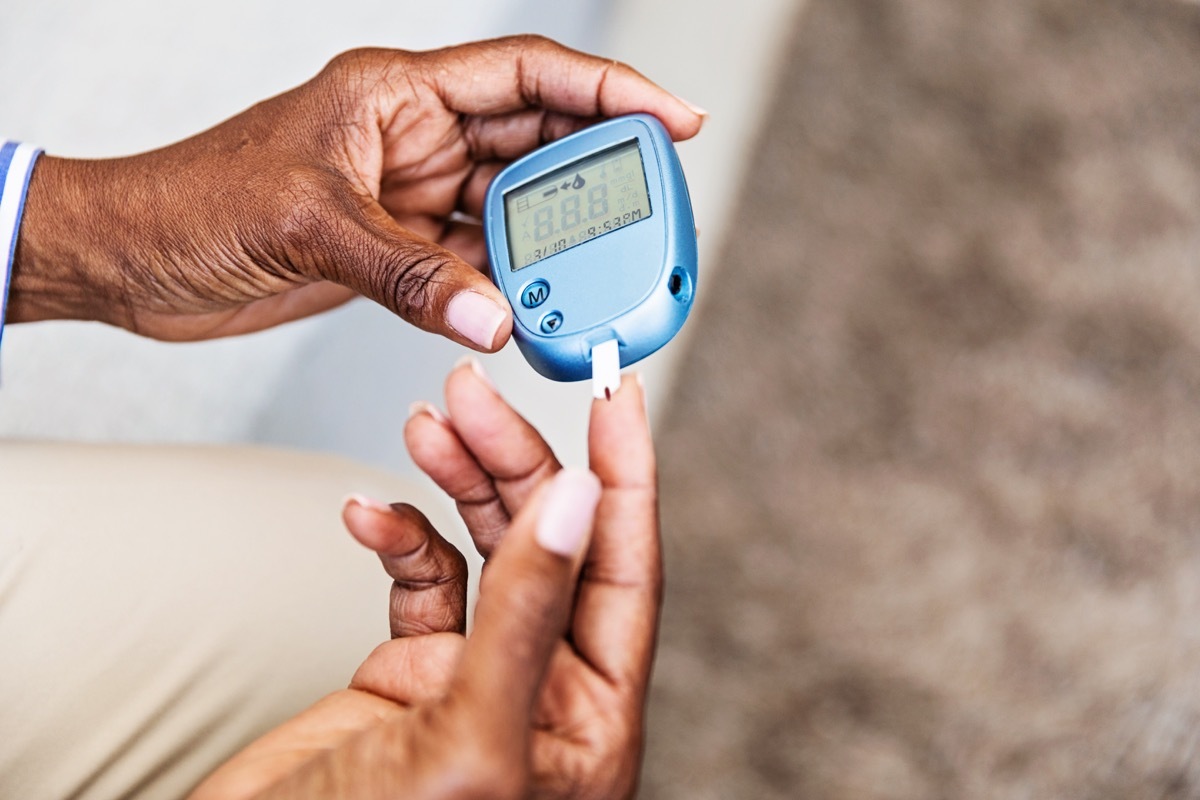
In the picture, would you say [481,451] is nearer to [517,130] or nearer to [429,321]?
[429,321]

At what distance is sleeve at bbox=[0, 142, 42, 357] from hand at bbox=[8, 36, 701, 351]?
1 cm

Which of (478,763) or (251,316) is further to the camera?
(251,316)

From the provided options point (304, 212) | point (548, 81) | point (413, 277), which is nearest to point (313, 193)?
point (304, 212)

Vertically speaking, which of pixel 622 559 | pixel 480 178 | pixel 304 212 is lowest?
pixel 622 559

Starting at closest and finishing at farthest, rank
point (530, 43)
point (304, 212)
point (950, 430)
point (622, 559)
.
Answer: point (622, 559)
point (304, 212)
point (530, 43)
point (950, 430)

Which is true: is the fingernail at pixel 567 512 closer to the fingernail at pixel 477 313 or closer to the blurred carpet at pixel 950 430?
the fingernail at pixel 477 313

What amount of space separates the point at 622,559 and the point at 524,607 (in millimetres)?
136

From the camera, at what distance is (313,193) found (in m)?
0.78

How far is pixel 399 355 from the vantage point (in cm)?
116

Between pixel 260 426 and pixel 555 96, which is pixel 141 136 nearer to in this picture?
pixel 260 426

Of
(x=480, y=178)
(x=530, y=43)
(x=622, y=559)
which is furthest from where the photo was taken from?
(x=480, y=178)

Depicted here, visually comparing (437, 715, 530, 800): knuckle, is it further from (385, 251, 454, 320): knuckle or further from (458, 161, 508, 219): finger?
(458, 161, 508, 219): finger

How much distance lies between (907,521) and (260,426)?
2.90 feet

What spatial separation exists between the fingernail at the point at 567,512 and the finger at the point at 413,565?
21cm
